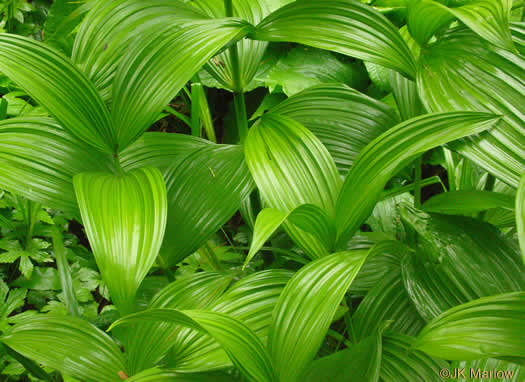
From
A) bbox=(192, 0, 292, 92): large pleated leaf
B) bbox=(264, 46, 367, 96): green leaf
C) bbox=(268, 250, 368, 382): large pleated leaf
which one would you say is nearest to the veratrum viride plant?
bbox=(268, 250, 368, 382): large pleated leaf

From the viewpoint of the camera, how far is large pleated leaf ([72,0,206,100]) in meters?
0.71

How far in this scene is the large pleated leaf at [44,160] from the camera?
650 mm

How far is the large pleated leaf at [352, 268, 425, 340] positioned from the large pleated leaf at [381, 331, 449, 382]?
0.26ft

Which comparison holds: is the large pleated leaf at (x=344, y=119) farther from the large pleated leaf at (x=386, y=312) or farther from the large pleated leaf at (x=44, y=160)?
the large pleated leaf at (x=44, y=160)

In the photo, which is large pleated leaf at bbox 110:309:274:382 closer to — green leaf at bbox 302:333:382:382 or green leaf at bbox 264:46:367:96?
green leaf at bbox 302:333:382:382

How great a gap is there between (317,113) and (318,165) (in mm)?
167

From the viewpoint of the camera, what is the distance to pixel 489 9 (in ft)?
2.00

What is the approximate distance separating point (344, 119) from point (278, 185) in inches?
9.3

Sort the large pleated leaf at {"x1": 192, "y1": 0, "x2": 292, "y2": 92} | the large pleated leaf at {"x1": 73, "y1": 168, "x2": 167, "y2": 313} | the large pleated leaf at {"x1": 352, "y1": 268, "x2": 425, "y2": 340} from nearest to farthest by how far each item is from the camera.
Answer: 1. the large pleated leaf at {"x1": 73, "y1": 168, "x2": 167, "y2": 313}
2. the large pleated leaf at {"x1": 352, "y1": 268, "x2": 425, "y2": 340}
3. the large pleated leaf at {"x1": 192, "y1": 0, "x2": 292, "y2": 92}

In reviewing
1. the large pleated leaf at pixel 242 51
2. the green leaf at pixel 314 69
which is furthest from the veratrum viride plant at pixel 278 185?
the green leaf at pixel 314 69

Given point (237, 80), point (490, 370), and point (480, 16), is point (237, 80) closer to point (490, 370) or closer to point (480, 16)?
point (480, 16)

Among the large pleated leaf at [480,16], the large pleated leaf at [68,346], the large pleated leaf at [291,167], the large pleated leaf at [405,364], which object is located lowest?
the large pleated leaf at [68,346]

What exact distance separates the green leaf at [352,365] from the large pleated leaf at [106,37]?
1.71 feet

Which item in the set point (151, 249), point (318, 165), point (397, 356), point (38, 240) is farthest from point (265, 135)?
point (38, 240)
